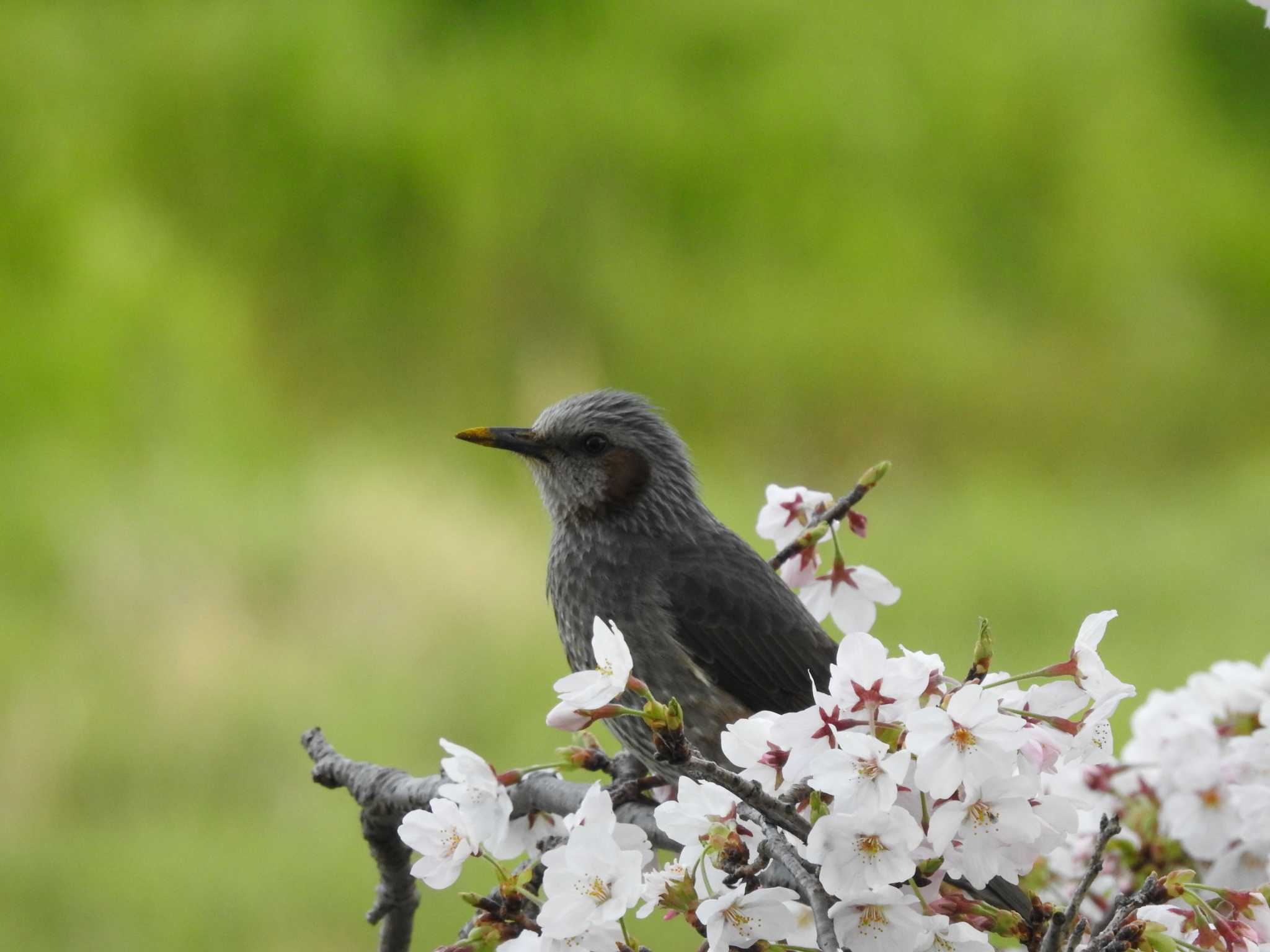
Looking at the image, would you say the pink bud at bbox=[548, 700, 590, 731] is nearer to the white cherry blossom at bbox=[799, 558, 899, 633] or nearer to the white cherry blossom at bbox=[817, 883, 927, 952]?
the white cherry blossom at bbox=[817, 883, 927, 952]

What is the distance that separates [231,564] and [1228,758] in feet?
6.98

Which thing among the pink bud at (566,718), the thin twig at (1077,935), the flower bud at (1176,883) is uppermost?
the pink bud at (566,718)

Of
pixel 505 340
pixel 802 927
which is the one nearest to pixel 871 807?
pixel 802 927

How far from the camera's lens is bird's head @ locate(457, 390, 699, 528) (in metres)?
1.22

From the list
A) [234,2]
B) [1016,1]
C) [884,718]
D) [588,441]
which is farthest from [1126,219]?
[884,718]

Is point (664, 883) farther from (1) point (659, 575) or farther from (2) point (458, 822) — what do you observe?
(1) point (659, 575)

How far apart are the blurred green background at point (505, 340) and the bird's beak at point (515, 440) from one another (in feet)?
4.35

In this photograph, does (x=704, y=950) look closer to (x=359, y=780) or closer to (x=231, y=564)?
(x=359, y=780)

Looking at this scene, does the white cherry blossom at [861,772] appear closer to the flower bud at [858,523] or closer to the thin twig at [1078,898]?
the thin twig at [1078,898]

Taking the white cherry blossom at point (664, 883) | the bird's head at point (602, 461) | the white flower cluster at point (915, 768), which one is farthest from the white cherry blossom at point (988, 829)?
the bird's head at point (602, 461)

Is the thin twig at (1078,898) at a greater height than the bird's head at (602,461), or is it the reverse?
the bird's head at (602,461)

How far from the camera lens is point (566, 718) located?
599 mm

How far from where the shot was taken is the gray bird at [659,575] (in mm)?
1126

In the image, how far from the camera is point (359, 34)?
3.11 metres
